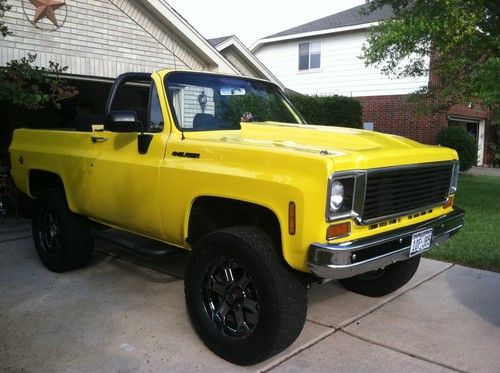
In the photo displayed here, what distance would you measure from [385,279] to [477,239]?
2804 mm

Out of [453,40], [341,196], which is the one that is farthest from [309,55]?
[341,196]

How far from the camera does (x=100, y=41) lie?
9.25 meters

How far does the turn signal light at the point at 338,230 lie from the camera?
10.1 feet

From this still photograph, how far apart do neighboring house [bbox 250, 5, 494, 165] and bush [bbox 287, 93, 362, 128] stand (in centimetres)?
367

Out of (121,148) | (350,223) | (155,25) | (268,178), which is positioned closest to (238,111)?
(121,148)

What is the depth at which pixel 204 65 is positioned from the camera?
1109 cm

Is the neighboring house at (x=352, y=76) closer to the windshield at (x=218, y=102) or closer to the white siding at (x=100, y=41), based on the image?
the white siding at (x=100, y=41)

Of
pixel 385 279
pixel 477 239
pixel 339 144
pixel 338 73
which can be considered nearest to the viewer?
pixel 339 144

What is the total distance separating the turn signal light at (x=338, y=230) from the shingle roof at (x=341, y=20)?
767 inches

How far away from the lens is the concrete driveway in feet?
11.6

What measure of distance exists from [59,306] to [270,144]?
7.98 feet

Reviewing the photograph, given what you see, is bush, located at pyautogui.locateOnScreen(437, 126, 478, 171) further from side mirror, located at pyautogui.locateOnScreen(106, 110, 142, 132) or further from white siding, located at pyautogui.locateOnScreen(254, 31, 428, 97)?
side mirror, located at pyautogui.locateOnScreen(106, 110, 142, 132)

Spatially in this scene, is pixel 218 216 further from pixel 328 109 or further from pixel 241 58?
pixel 328 109

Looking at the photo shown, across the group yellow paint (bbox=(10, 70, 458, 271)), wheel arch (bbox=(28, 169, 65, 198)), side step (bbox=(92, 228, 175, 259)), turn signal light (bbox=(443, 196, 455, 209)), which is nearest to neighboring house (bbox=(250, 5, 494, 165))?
turn signal light (bbox=(443, 196, 455, 209))
